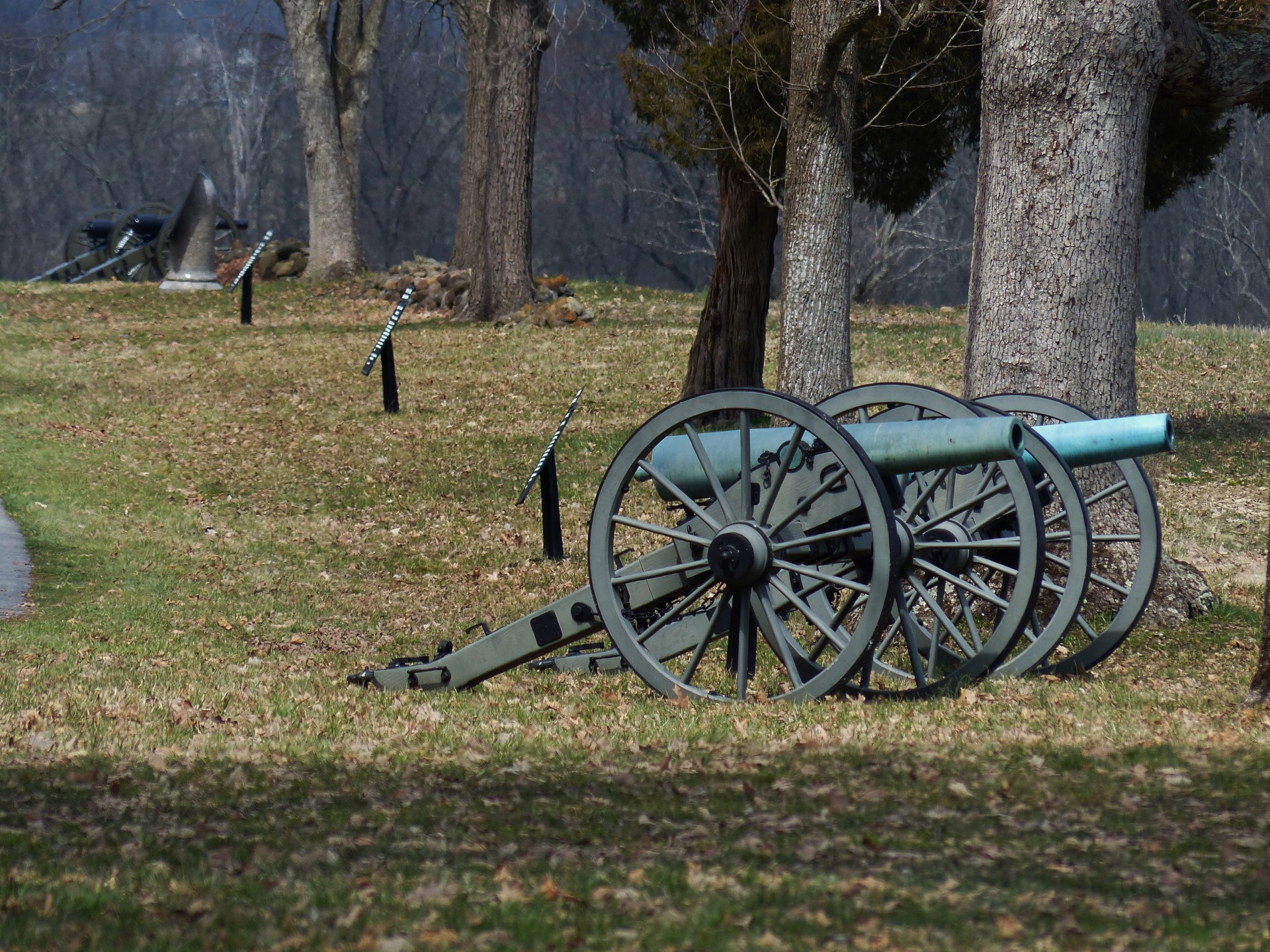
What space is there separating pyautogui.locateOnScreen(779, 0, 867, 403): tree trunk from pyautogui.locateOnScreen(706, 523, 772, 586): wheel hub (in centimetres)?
681

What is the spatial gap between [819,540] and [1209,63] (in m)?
5.36

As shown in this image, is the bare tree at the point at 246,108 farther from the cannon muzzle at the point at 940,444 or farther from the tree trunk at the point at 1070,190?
the cannon muzzle at the point at 940,444

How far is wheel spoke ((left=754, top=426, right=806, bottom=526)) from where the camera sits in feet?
20.1

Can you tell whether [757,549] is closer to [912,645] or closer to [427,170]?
[912,645]

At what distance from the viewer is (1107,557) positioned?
846cm

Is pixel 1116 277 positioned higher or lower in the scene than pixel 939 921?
higher

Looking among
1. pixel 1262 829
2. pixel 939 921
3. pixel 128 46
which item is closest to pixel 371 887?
pixel 939 921

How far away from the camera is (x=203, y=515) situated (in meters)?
13.2

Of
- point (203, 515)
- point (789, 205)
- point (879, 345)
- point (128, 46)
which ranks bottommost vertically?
point (203, 515)

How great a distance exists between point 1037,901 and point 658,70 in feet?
51.0

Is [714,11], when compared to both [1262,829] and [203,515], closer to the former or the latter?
[203,515]

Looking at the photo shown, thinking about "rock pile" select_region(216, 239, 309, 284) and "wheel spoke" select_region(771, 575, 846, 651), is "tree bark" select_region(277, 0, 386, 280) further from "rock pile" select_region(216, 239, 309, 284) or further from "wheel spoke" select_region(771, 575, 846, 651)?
"wheel spoke" select_region(771, 575, 846, 651)

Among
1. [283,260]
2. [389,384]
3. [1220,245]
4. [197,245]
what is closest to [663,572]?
[389,384]

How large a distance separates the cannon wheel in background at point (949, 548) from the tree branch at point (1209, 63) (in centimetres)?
340
